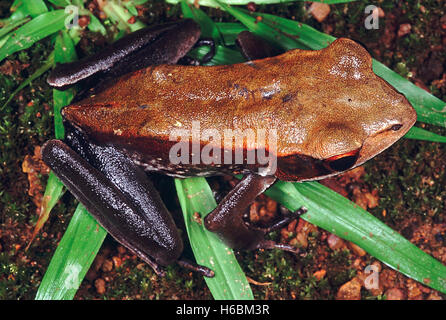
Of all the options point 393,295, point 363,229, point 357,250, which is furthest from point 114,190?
point 393,295

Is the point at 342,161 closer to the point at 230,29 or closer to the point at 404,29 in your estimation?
the point at 230,29

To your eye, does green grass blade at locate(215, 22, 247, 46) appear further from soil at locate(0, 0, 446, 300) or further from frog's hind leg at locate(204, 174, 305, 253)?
frog's hind leg at locate(204, 174, 305, 253)

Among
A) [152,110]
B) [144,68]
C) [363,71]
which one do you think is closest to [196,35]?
[144,68]

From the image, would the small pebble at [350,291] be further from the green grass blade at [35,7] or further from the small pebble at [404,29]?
the green grass blade at [35,7]

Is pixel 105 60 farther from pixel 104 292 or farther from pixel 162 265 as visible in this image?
pixel 104 292

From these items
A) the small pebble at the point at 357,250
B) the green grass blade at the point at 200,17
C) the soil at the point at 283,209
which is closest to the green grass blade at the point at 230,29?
the green grass blade at the point at 200,17
